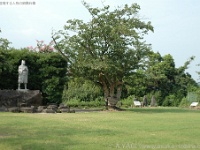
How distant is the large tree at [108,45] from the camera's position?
22.6 meters

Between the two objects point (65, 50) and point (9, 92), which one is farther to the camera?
point (65, 50)

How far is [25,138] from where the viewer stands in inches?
325

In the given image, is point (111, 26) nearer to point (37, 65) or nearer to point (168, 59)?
point (37, 65)

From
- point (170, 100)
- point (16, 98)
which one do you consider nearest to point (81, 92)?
point (170, 100)

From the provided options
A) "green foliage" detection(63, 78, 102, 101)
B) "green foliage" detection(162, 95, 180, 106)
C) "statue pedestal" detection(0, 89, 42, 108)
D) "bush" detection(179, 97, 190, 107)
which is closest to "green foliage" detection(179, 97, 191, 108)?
"bush" detection(179, 97, 190, 107)

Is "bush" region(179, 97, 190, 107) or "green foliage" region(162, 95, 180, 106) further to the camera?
"green foliage" region(162, 95, 180, 106)

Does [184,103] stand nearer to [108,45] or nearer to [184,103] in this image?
[184,103]

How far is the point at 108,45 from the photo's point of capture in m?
23.2

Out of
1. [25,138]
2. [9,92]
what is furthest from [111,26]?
[25,138]

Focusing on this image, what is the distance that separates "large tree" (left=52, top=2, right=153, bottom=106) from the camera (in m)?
22.6

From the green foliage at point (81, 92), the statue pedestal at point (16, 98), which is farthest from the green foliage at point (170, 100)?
the statue pedestal at point (16, 98)

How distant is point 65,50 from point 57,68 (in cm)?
157

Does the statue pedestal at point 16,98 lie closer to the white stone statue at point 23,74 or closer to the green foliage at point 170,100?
the white stone statue at point 23,74

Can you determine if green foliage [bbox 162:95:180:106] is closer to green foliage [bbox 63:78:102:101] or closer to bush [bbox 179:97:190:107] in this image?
bush [bbox 179:97:190:107]
